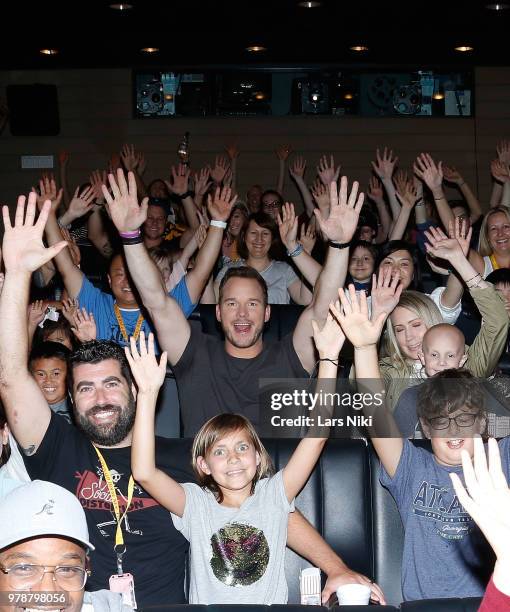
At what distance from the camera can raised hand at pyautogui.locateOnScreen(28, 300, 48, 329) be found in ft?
16.0

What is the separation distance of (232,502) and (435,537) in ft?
2.19

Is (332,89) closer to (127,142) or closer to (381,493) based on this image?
(127,142)

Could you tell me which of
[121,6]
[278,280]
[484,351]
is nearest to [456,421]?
[484,351]

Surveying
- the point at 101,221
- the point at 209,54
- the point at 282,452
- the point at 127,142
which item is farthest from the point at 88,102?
the point at 282,452

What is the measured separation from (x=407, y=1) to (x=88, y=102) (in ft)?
14.6

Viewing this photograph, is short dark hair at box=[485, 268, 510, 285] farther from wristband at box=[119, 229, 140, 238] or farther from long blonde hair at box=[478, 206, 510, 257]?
wristband at box=[119, 229, 140, 238]

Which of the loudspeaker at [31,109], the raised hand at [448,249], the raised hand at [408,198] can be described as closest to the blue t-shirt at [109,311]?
the raised hand at [448,249]

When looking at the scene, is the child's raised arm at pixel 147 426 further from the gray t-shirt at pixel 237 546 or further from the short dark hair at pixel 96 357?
the short dark hair at pixel 96 357

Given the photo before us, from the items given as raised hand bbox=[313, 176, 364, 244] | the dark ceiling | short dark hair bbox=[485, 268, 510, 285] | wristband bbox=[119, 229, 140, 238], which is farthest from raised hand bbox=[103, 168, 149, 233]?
the dark ceiling

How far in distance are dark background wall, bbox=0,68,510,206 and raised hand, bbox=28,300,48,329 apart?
6.13 metres

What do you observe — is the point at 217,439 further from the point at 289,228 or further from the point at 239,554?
the point at 289,228

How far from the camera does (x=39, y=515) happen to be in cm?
211

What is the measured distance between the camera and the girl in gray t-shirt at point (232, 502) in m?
3.03

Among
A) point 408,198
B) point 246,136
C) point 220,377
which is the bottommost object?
point 220,377
